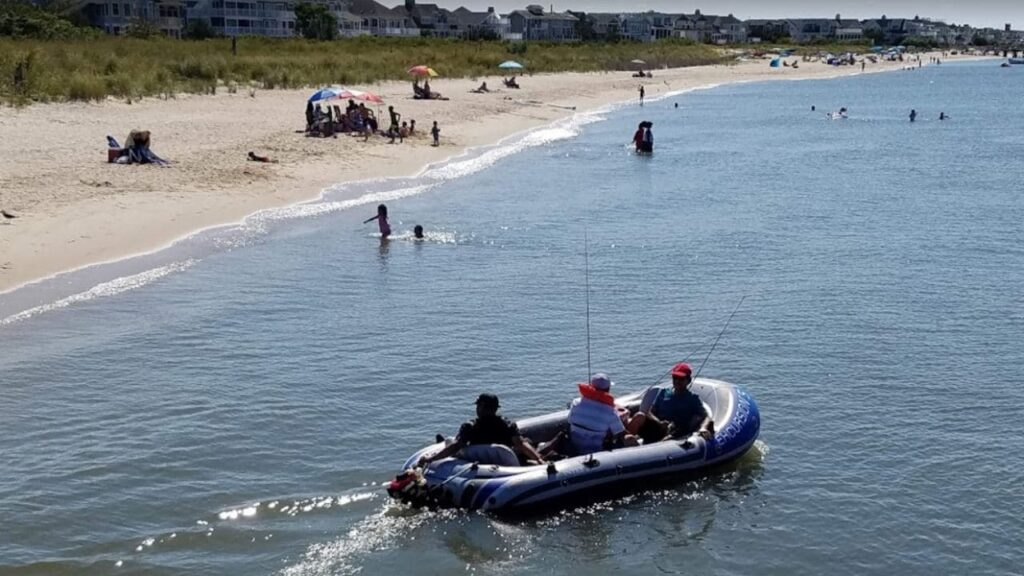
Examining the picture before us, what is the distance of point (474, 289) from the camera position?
736 inches

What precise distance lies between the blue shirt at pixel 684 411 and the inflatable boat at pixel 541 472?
229mm

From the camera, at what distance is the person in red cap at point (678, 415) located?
37.2 feet

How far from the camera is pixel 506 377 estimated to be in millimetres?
14156

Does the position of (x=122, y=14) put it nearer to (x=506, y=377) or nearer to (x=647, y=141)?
(x=647, y=141)

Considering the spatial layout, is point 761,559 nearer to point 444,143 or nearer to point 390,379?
point 390,379

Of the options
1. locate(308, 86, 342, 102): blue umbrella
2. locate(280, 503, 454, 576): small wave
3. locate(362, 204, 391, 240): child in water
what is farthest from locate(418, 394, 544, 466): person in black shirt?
locate(308, 86, 342, 102): blue umbrella

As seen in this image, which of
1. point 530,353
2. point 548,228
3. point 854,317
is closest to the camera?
point 530,353

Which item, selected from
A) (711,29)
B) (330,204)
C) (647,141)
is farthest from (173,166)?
(711,29)

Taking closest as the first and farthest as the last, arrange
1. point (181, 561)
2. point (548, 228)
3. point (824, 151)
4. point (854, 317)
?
1. point (181, 561)
2. point (854, 317)
3. point (548, 228)
4. point (824, 151)

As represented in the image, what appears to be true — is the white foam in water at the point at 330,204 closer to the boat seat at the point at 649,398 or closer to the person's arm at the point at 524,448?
the person's arm at the point at 524,448

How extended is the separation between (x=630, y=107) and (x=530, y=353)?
48.0 meters

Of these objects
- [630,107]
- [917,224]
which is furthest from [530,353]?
[630,107]

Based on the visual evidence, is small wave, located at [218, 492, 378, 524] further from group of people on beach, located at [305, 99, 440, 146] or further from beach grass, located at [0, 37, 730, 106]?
group of people on beach, located at [305, 99, 440, 146]

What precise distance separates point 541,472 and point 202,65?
35.3 m
